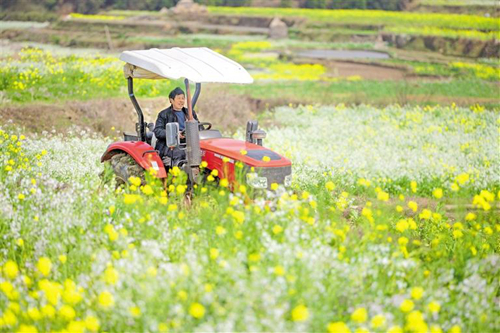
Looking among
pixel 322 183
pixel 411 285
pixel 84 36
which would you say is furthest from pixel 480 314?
pixel 84 36

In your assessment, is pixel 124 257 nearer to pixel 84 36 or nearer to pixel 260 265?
pixel 260 265

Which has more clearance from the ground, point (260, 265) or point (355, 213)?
point (260, 265)

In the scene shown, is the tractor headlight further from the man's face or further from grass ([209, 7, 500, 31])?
grass ([209, 7, 500, 31])

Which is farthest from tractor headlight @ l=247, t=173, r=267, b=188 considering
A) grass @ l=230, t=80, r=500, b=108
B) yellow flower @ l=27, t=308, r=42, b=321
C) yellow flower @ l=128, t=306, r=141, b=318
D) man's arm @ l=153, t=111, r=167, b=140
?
grass @ l=230, t=80, r=500, b=108

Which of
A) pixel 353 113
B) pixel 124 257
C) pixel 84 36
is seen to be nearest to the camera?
pixel 124 257

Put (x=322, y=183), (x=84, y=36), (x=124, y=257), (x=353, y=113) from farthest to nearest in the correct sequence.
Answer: (x=84, y=36), (x=353, y=113), (x=322, y=183), (x=124, y=257)

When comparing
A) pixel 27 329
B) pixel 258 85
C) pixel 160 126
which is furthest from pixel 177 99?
pixel 258 85

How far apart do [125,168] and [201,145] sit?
91 cm

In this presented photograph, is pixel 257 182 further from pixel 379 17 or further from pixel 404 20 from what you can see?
pixel 379 17

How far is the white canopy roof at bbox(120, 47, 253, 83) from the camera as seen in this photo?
19.1 feet

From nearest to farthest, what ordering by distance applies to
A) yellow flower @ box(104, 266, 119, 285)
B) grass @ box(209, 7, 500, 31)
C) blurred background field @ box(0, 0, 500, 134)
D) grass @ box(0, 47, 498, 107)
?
1. yellow flower @ box(104, 266, 119, 285)
2. grass @ box(0, 47, 498, 107)
3. blurred background field @ box(0, 0, 500, 134)
4. grass @ box(209, 7, 500, 31)

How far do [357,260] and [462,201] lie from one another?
1.24 metres

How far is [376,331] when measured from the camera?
11.6 ft

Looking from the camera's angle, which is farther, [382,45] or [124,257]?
[382,45]
